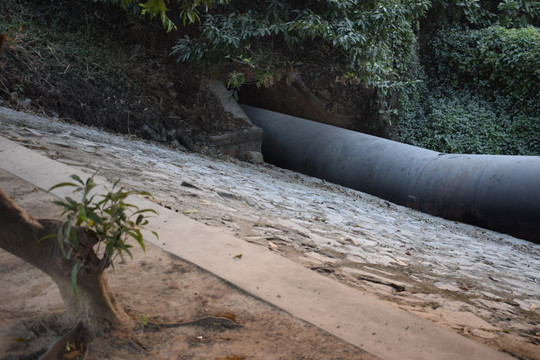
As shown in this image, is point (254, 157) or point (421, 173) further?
point (254, 157)

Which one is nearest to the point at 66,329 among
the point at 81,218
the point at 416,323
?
the point at 81,218

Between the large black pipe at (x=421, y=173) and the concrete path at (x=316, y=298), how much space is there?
15.6ft

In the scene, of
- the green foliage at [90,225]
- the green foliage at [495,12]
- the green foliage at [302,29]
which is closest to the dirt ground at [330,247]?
the green foliage at [90,225]

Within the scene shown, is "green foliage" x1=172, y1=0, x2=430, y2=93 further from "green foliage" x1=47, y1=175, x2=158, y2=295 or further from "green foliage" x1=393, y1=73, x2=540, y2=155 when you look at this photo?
"green foliage" x1=47, y1=175, x2=158, y2=295

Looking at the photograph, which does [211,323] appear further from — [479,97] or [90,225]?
[479,97]

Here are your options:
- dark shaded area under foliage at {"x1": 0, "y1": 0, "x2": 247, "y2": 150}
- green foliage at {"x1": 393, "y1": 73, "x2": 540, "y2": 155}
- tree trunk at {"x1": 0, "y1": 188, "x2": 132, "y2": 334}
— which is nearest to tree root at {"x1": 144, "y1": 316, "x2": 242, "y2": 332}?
tree trunk at {"x1": 0, "y1": 188, "x2": 132, "y2": 334}

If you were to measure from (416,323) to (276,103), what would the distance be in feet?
32.2

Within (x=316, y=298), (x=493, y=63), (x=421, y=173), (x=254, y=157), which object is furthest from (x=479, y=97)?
(x=316, y=298)

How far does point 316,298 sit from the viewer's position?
225 centimetres

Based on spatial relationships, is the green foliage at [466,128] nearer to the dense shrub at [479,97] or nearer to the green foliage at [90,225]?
the dense shrub at [479,97]

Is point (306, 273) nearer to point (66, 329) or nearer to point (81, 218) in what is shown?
point (66, 329)

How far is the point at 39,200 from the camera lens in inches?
118

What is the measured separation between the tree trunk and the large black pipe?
19.0ft

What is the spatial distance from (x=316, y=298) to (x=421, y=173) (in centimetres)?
565
